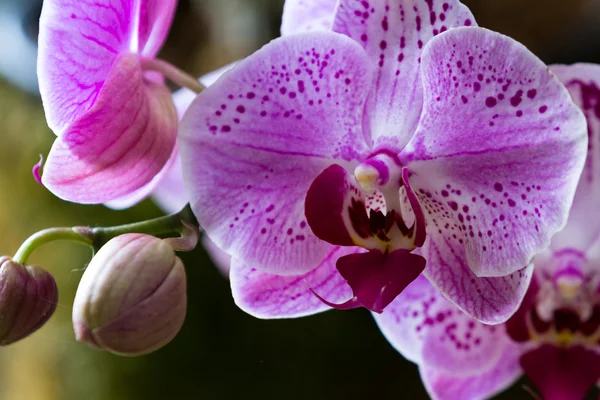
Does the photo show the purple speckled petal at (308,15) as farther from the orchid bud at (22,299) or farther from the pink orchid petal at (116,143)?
the orchid bud at (22,299)

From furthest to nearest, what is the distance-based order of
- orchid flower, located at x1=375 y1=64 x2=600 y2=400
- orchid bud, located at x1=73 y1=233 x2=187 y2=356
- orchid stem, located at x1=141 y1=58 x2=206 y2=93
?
1. orchid flower, located at x1=375 y1=64 x2=600 y2=400
2. orchid stem, located at x1=141 y1=58 x2=206 y2=93
3. orchid bud, located at x1=73 y1=233 x2=187 y2=356

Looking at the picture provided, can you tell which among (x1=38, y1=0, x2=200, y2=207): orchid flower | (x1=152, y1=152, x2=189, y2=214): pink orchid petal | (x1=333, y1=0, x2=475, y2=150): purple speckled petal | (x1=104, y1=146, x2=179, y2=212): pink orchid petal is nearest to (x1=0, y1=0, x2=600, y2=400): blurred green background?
(x1=152, y1=152, x2=189, y2=214): pink orchid petal

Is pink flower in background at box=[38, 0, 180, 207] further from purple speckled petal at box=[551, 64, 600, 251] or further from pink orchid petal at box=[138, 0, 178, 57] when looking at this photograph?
purple speckled petal at box=[551, 64, 600, 251]

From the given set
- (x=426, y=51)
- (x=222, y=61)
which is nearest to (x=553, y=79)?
(x=426, y=51)

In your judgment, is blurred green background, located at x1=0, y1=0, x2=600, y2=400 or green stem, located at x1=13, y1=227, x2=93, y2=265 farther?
blurred green background, located at x1=0, y1=0, x2=600, y2=400

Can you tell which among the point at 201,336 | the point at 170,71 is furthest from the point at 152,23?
the point at 201,336

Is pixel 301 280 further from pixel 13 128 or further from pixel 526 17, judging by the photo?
pixel 526 17

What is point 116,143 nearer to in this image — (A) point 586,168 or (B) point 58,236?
(B) point 58,236
